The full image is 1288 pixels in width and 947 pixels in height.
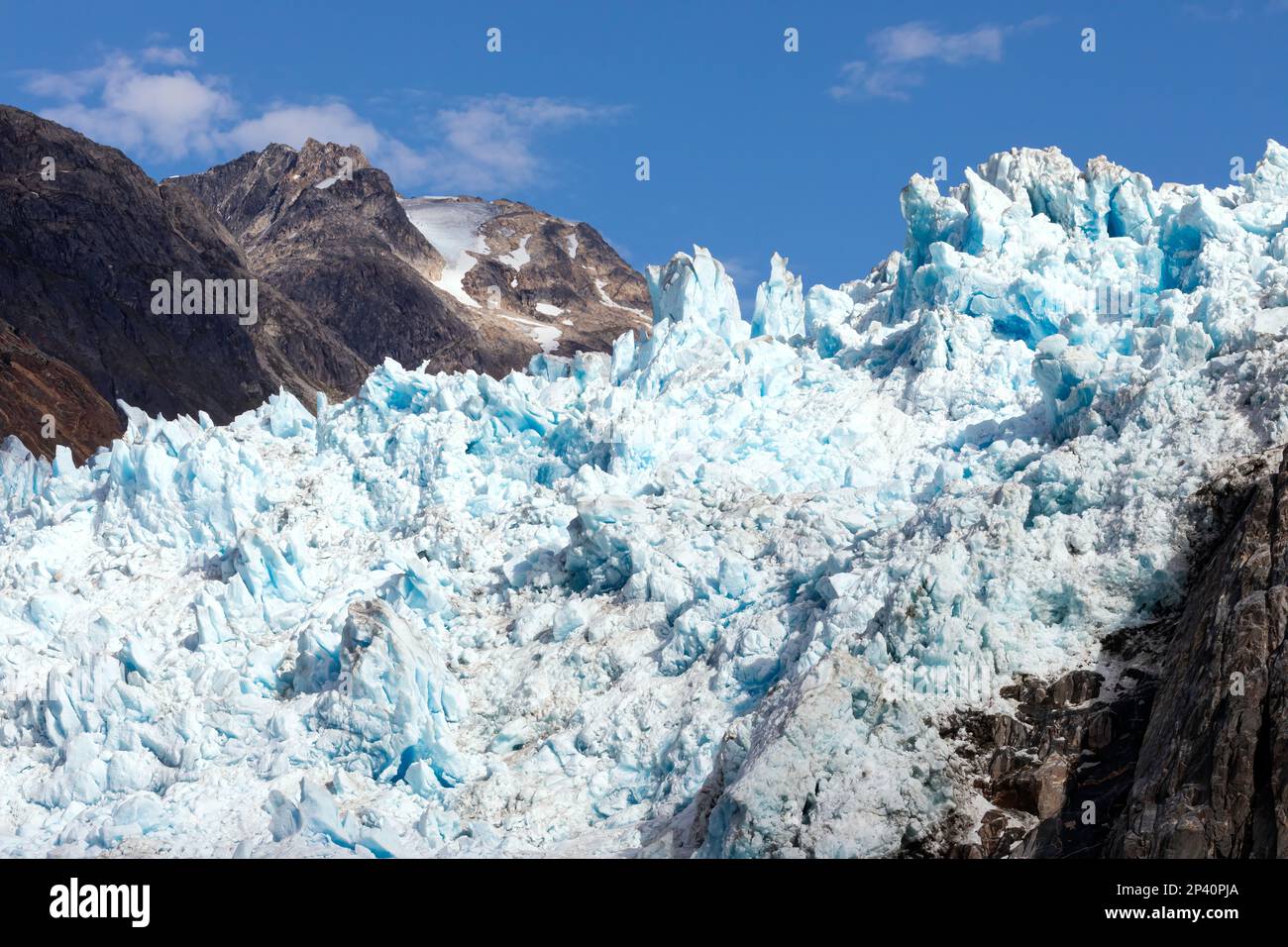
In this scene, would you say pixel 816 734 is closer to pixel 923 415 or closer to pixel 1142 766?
pixel 1142 766

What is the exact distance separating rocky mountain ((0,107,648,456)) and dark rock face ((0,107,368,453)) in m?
0.16

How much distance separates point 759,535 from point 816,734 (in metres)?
11.3

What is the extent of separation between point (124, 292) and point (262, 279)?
1162 inches

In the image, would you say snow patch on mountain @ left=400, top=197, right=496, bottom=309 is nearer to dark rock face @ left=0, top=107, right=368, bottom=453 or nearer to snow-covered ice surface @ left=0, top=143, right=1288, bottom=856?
dark rock face @ left=0, top=107, right=368, bottom=453

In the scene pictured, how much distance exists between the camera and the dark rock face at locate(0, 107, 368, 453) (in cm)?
11400

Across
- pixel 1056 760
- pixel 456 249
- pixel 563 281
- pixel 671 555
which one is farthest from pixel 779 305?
pixel 456 249

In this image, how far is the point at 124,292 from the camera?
401 ft

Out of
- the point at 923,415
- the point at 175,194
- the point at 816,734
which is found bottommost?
A: the point at 816,734

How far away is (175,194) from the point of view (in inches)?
5443

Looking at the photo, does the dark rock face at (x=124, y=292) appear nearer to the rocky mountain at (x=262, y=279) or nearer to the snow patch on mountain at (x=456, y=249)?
the rocky mountain at (x=262, y=279)

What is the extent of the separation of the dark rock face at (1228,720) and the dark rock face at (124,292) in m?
95.6

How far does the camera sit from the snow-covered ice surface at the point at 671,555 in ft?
88.8

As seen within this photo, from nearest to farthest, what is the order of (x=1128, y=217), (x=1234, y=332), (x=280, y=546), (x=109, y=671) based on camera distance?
1. (x=1234, y=332)
2. (x=109, y=671)
3. (x=280, y=546)
4. (x=1128, y=217)

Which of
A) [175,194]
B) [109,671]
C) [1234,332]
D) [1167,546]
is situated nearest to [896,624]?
[1167,546]
